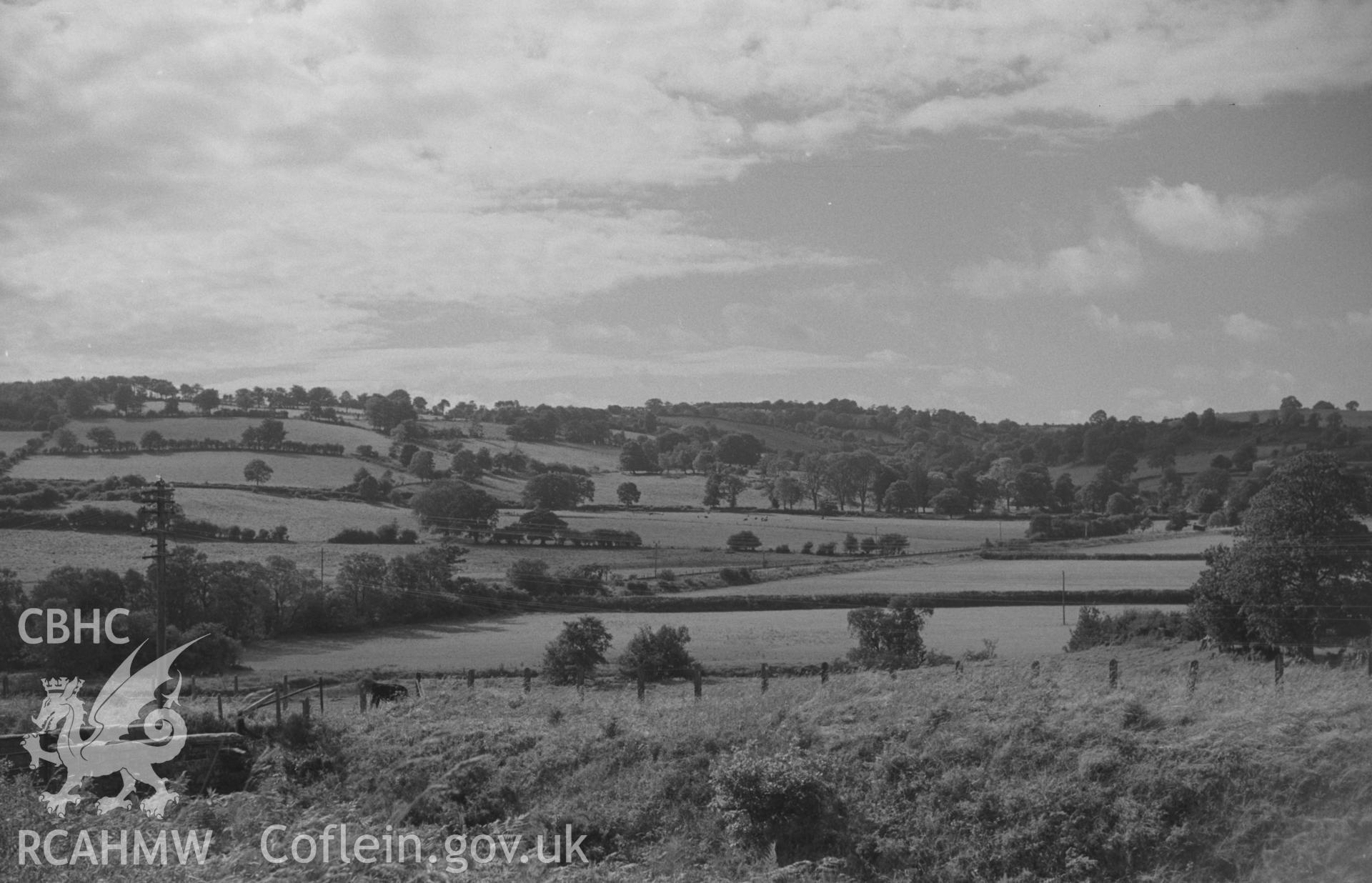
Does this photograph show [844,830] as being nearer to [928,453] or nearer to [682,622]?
[682,622]

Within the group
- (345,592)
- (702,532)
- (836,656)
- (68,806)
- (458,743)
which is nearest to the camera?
(68,806)

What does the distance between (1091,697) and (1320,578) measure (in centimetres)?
1920

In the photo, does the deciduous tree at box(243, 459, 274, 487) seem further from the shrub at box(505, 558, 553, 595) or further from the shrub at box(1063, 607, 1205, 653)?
the shrub at box(1063, 607, 1205, 653)

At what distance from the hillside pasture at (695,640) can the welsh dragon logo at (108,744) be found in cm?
1561

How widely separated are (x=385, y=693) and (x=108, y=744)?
6827 millimetres

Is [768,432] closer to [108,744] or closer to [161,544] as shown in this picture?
[161,544]

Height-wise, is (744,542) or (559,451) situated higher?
(559,451)

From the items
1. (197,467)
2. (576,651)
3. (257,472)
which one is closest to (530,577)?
(576,651)

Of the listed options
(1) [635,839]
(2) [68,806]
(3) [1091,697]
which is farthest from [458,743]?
(3) [1091,697]

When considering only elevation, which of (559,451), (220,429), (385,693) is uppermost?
(220,429)

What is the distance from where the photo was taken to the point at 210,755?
54.3ft

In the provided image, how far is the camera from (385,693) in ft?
71.3

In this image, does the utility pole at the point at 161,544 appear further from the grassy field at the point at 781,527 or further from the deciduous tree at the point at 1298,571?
the grassy field at the point at 781,527

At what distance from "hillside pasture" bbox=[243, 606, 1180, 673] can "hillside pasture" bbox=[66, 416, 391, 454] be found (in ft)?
163
